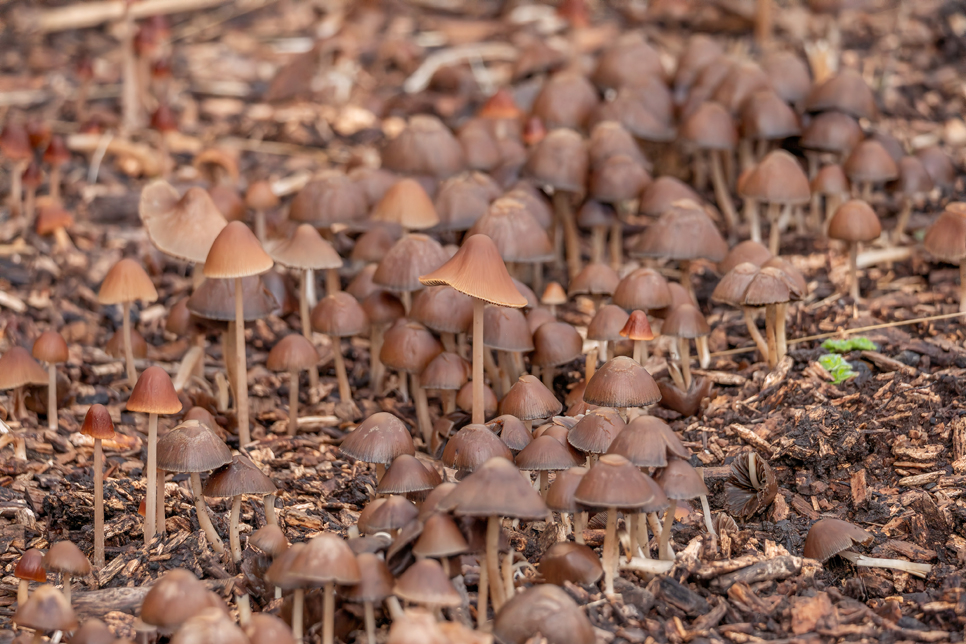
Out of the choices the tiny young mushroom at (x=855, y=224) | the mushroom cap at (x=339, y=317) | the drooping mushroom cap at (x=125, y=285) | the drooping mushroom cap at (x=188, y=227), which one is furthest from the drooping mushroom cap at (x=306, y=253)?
the tiny young mushroom at (x=855, y=224)

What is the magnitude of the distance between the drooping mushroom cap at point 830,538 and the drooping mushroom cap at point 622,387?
3.13 feet

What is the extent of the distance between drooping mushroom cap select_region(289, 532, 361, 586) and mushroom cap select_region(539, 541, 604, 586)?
875 millimetres

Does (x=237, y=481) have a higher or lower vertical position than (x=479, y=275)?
lower

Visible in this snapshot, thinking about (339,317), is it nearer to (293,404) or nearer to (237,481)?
(293,404)

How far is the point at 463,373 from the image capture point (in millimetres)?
5395

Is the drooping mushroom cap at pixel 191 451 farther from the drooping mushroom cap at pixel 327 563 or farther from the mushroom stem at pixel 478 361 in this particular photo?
the mushroom stem at pixel 478 361

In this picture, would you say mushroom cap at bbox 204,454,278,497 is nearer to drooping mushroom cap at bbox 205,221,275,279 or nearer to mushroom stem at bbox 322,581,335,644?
mushroom stem at bbox 322,581,335,644

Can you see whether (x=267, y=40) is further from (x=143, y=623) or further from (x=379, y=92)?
(x=143, y=623)

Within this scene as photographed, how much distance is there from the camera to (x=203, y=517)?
180 inches

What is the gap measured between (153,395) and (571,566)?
2080 millimetres

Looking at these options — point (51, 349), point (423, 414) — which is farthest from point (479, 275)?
point (51, 349)

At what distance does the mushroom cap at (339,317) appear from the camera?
18.8 feet

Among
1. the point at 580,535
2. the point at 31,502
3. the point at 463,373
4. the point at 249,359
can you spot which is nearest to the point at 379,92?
the point at 249,359

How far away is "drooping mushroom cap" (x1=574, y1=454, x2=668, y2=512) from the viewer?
3707 mm
